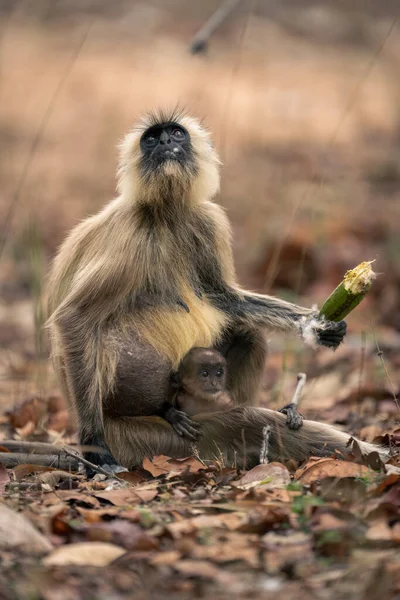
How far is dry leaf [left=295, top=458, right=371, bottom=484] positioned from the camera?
423 cm

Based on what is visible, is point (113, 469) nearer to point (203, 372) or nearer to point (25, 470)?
point (25, 470)

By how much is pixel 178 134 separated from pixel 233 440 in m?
1.65

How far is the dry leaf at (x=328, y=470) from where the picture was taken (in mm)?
4230

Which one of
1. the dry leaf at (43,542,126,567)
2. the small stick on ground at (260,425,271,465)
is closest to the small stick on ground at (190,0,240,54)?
the small stick on ground at (260,425,271,465)

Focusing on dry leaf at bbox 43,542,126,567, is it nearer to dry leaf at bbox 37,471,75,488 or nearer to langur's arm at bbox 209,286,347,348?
dry leaf at bbox 37,471,75,488

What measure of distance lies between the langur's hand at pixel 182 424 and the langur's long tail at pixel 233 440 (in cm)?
3

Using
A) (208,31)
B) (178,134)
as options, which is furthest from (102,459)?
(208,31)

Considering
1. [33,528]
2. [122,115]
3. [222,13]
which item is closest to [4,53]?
[122,115]

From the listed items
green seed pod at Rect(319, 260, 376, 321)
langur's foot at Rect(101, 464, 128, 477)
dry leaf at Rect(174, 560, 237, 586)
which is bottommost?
langur's foot at Rect(101, 464, 128, 477)

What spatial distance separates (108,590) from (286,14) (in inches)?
861

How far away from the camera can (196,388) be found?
16.4 ft

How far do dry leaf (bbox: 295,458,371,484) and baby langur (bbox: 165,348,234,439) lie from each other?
0.73m

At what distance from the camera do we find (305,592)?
10.3 ft

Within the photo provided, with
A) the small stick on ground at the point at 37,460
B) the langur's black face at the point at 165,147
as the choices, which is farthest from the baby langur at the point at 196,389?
the langur's black face at the point at 165,147
